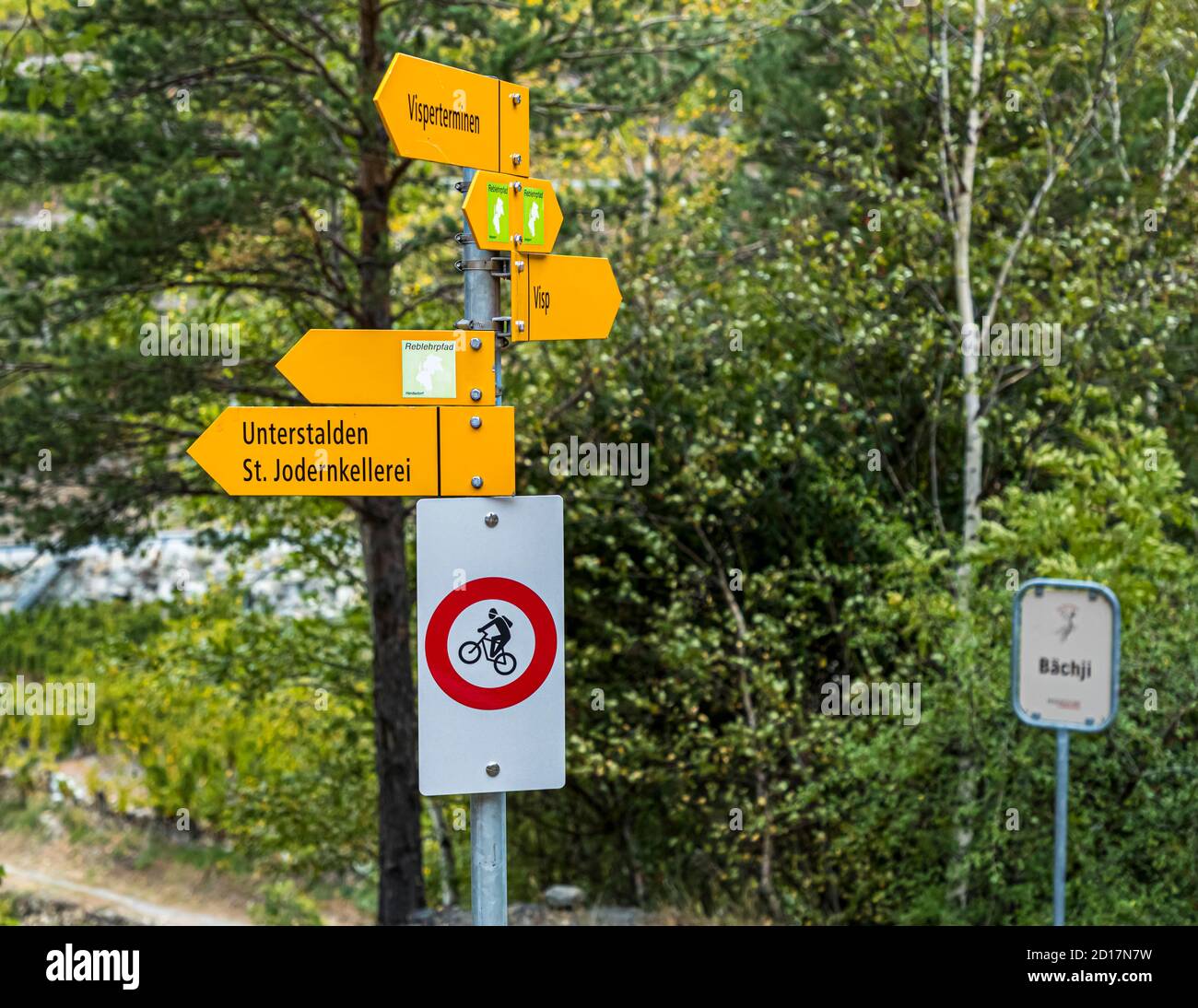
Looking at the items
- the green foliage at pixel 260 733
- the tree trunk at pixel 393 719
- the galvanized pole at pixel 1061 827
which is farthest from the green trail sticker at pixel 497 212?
the green foliage at pixel 260 733

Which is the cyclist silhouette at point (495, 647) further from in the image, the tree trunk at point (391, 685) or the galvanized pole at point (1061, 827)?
the tree trunk at point (391, 685)

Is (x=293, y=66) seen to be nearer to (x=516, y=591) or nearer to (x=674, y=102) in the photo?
(x=674, y=102)

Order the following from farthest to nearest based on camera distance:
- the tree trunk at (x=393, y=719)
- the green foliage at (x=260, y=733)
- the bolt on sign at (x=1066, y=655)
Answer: the green foliage at (x=260, y=733) → the tree trunk at (x=393, y=719) → the bolt on sign at (x=1066, y=655)

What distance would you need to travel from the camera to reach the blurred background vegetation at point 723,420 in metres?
7.95

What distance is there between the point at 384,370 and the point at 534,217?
529mm

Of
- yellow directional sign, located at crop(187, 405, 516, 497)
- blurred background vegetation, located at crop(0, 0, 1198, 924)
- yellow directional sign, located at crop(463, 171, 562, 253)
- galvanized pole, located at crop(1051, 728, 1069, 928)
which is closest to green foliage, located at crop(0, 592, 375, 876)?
blurred background vegetation, located at crop(0, 0, 1198, 924)

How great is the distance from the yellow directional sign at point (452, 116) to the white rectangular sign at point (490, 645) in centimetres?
83

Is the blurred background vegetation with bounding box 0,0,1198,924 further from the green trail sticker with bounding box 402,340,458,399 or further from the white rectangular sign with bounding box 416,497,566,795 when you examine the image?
the green trail sticker with bounding box 402,340,458,399

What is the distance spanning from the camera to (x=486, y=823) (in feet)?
10.4

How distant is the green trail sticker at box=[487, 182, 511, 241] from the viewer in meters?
3.25

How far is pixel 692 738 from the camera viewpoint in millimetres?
9766

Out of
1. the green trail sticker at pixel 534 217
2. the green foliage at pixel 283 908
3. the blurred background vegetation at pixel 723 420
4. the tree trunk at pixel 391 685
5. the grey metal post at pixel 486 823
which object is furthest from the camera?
the green foliage at pixel 283 908

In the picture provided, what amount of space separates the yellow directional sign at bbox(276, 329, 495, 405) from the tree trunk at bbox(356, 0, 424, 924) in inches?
261

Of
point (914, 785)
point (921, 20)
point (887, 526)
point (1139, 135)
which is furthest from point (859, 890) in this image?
point (1139, 135)
